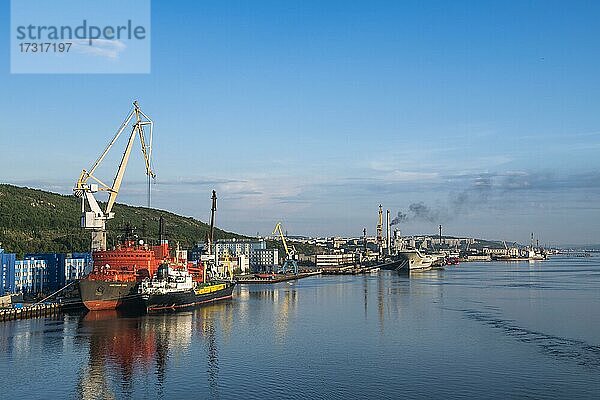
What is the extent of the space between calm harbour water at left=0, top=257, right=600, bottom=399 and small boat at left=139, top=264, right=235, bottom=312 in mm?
1012

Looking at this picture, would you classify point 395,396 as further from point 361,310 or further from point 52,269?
point 52,269

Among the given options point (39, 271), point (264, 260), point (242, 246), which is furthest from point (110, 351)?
point (242, 246)

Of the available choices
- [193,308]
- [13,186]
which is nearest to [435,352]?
[193,308]

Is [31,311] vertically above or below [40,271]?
below

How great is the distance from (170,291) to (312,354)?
1242 centimetres

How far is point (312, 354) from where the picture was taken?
19.8 metres

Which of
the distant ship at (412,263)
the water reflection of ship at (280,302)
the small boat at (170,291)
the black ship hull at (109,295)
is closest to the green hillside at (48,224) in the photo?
the small boat at (170,291)

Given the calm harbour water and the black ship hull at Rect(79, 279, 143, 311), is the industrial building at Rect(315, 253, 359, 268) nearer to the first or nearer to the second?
the calm harbour water

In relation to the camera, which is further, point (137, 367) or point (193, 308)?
point (193, 308)

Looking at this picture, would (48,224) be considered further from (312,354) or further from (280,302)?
(312,354)

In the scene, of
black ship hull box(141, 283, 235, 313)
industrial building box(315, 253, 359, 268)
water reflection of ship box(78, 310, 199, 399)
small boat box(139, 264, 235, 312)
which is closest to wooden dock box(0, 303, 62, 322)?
water reflection of ship box(78, 310, 199, 399)

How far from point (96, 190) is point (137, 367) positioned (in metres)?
21.6

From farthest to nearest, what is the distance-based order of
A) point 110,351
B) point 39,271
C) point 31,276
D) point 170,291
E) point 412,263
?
point 412,263 → point 39,271 → point 31,276 → point 170,291 → point 110,351

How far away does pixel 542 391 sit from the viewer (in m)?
15.0
